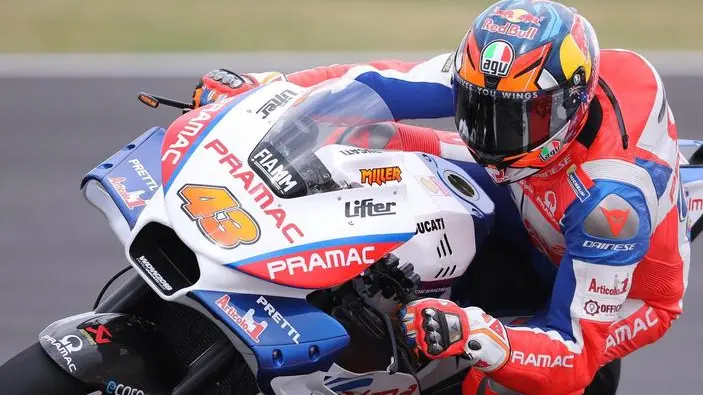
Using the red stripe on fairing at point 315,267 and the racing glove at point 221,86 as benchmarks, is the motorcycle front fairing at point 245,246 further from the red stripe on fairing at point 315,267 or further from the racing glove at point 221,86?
the racing glove at point 221,86

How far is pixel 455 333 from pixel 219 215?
0.71m

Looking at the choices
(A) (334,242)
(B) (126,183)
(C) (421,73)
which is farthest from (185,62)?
(A) (334,242)

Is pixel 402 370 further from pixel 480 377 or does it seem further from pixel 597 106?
pixel 597 106

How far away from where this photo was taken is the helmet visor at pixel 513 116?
3584 millimetres

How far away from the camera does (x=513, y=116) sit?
3.60 metres

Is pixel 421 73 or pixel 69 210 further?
pixel 69 210

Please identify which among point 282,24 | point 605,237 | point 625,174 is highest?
point 625,174

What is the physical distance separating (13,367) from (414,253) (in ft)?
3.66

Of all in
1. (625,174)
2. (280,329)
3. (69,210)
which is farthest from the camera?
(69,210)

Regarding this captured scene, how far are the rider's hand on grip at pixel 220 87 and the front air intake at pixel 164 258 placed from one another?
34.3 inches

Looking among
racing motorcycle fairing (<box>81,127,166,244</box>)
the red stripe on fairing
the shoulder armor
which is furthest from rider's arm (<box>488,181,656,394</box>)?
racing motorcycle fairing (<box>81,127,166,244</box>)

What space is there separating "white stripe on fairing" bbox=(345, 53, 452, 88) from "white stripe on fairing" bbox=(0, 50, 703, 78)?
13.8ft

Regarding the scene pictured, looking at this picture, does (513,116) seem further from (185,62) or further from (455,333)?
(185,62)

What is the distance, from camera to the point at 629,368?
5.44m
